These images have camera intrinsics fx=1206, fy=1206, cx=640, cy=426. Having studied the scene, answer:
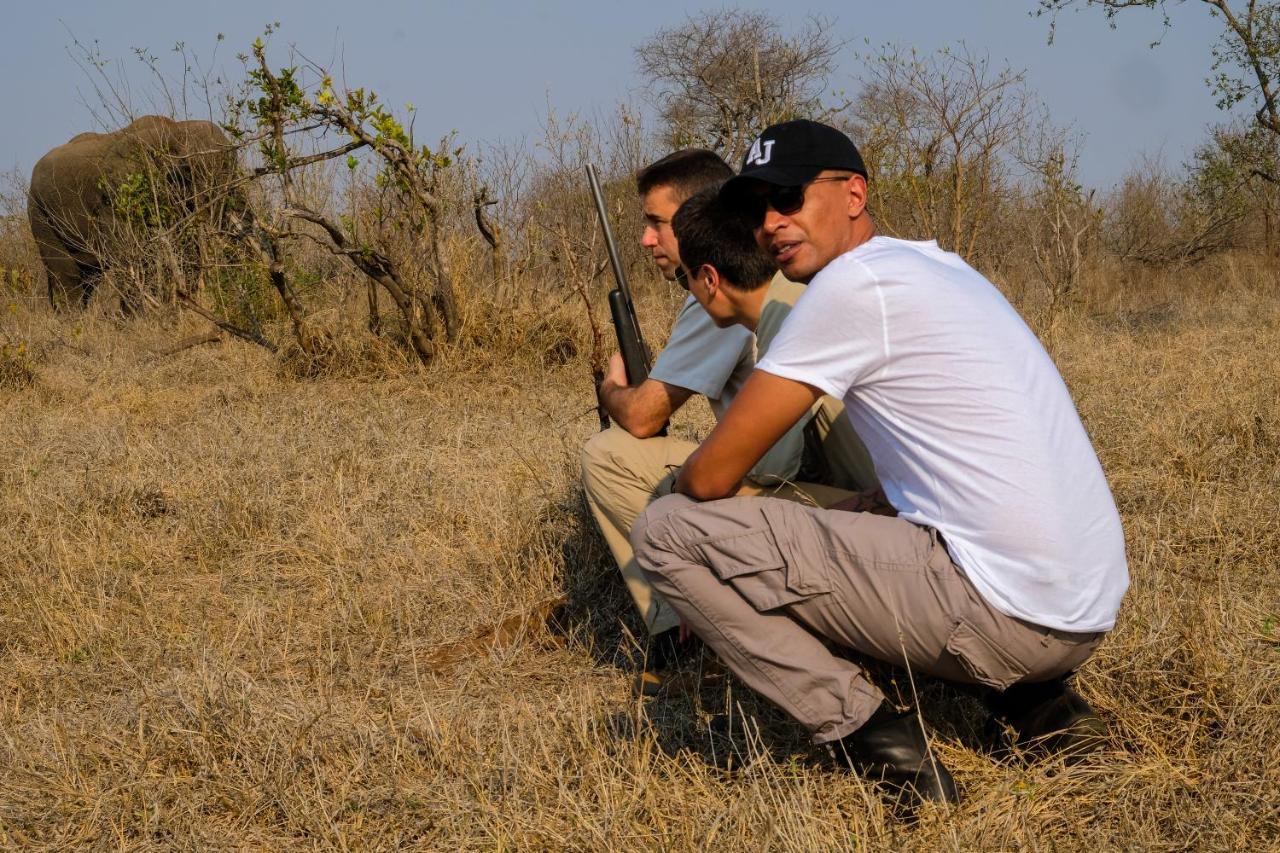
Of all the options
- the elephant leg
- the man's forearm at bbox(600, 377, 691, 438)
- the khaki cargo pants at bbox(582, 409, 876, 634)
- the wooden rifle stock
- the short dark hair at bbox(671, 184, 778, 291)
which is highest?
the elephant leg

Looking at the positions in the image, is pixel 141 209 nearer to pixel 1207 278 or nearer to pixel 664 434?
pixel 664 434

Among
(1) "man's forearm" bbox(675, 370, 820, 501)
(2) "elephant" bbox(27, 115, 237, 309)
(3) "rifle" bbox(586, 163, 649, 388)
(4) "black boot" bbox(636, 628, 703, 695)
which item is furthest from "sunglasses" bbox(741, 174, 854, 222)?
(2) "elephant" bbox(27, 115, 237, 309)

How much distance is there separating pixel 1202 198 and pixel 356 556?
42.7 feet

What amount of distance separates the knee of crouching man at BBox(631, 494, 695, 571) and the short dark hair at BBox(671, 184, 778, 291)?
597mm

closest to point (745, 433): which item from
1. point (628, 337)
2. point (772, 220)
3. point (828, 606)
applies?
point (828, 606)

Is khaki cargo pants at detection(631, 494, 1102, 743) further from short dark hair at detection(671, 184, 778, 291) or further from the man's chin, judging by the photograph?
short dark hair at detection(671, 184, 778, 291)

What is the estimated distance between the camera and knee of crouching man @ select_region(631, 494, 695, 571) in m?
2.29

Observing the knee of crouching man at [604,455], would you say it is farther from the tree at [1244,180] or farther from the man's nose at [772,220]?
the tree at [1244,180]

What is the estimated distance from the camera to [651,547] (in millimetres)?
2314

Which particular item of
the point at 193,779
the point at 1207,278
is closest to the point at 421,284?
the point at 193,779

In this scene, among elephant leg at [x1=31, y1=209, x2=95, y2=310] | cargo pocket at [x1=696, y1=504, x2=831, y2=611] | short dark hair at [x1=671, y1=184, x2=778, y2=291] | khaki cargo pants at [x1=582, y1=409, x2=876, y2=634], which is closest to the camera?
cargo pocket at [x1=696, y1=504, x2=831, y2=611]

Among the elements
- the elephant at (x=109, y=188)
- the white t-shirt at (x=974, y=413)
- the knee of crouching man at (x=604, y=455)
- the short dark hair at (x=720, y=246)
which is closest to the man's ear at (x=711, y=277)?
the short dark hair at (x=720, y=246)

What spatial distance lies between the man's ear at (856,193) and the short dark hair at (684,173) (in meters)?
1.08

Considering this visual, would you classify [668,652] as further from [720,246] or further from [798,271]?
[798,271]
